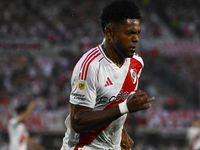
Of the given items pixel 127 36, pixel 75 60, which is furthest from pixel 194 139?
pixel 127 36

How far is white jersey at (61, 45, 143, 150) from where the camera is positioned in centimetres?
307

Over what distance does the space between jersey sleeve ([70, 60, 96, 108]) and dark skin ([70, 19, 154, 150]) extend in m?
0.06

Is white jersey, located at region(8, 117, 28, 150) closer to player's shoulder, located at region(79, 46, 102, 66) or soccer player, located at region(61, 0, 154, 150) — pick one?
soccer player, located at region(61, 0, 154, 150)

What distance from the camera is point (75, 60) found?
1700 cm

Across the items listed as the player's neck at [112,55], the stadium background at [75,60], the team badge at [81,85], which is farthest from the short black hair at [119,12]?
the stadium background at [75,60]

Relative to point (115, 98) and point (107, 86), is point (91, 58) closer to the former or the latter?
point (107, 86)

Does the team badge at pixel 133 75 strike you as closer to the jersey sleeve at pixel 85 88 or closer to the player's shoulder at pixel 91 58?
the player's shoulder at pixel 91 58

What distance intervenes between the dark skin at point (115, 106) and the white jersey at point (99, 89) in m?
0.07

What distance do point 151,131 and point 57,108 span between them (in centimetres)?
422

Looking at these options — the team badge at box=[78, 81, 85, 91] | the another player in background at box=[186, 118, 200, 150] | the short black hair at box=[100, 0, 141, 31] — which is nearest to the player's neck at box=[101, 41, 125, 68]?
the short black hair at box=[100, 0, 141, 31]

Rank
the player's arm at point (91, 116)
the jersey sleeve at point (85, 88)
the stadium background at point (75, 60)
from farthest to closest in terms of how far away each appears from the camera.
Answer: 1. the stadium background at point (75, 60)
2. the jersey sleeve at point (85, 88)
3. the player's arm at point (91, 116)

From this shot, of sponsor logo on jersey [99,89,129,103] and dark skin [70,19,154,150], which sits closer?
dark skin [70,19,154,150]

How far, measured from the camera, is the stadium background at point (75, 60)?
47.1 feet

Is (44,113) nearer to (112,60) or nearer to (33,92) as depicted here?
(33,92)
